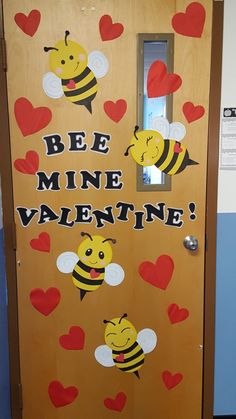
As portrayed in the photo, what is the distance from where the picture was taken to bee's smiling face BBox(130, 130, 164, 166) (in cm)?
151

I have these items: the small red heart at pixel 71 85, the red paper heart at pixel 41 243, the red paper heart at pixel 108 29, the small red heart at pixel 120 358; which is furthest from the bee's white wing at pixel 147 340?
the red paper heart at pixel 108 29

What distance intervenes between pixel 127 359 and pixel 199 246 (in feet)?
2.14

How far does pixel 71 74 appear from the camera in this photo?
1.46m

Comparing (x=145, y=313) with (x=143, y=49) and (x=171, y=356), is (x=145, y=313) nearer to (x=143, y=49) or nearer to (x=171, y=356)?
(x=171, y=356)

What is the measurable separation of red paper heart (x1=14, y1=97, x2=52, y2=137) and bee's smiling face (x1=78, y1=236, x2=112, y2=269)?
1.83 feet

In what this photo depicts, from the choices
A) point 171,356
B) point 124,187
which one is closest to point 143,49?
point 124,187

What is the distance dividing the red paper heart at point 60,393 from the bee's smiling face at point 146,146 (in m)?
1.15

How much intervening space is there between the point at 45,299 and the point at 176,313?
24.9 inches

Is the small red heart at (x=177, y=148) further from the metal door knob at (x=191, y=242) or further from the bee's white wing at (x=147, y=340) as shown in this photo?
the bee's white wing at (x=147, y=340)

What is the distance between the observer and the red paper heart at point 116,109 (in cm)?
149

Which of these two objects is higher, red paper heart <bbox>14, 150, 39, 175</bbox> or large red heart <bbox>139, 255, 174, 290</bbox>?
red paper heart <bbox>14, 150, 39, 175</bbox>

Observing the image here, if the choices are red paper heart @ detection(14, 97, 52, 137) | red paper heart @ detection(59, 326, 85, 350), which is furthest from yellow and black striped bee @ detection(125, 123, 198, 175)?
red paper heart @ detection(59, 326, 85, 350)

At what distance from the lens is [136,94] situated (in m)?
1.48

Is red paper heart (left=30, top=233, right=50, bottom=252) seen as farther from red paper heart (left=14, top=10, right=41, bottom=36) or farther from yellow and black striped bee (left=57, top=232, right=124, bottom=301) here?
red paper heart (left=14, top=10, right=41, bottom=36)
